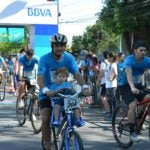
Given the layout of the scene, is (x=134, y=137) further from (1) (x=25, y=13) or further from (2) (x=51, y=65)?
(1) (x=25, y=13)

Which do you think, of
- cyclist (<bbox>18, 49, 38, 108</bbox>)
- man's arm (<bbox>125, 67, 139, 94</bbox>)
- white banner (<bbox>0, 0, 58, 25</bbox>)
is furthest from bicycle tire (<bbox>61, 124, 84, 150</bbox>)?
white banner (<bbox>0, 0, 58, 25</bbox>)

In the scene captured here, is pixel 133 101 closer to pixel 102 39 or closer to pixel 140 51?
pixel 140 51

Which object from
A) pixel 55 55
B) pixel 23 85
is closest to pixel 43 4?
pixel 23 85

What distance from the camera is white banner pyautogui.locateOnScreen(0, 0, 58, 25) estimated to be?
30.9m

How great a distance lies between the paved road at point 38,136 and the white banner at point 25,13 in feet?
58.3

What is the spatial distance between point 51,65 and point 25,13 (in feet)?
79.8

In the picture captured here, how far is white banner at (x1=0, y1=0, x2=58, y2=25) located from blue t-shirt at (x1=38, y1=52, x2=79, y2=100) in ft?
78.0

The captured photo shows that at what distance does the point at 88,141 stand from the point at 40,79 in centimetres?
295

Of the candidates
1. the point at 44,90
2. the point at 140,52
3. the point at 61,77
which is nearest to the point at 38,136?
the point at 140,52

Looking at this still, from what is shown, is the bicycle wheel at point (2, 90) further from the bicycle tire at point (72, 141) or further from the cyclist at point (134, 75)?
the bicycle tire at point (72, 141)

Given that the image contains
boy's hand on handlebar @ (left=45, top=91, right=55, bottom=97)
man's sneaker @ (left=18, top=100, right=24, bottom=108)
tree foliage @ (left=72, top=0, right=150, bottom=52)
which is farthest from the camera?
tree foliage @ (left=72, top=0, right=150, bottom=52)

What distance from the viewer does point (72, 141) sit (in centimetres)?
647

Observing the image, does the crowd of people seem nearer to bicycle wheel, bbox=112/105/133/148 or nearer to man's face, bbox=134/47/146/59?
man's face, bbox=134/47/146/59

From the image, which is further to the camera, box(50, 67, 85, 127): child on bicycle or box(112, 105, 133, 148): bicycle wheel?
box(112, 105, 133, 148): bicycle wheel
